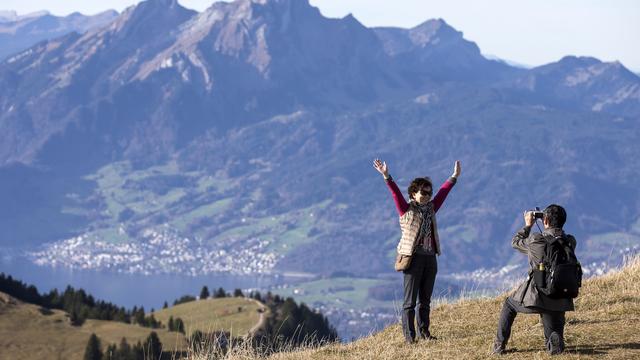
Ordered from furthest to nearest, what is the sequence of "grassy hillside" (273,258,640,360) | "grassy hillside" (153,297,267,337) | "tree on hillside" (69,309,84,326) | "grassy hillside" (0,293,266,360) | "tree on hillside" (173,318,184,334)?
"grassy hillside" (153,297,267,337) < "tree on hillside" (173,318,184,334) < "tree on hillside" (69,309,84,326) < "grassy hillside" (0,293,266,360) < "grassy hillside" (273,258,640,360)

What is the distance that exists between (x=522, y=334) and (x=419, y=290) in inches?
85.3

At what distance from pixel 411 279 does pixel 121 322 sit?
251ft

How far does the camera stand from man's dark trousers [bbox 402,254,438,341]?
18516mm

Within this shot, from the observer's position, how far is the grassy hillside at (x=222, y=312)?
100688 millimetres

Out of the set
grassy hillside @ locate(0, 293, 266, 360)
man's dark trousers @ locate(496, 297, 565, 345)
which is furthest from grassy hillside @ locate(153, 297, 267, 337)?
man's dark trousers @ locate(496, 297, 565, 345)

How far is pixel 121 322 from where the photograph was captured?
9219 centimetres

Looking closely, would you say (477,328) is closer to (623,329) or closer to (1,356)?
(623,329)

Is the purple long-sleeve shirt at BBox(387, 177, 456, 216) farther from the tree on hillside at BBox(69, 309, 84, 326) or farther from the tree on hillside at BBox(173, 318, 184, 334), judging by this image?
the tree on hillside at BBox(69, 309, 84, 326)

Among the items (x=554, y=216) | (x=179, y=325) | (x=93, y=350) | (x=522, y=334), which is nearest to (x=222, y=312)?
(x=179, y=325)

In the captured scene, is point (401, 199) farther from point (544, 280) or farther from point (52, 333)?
point (52, 333)

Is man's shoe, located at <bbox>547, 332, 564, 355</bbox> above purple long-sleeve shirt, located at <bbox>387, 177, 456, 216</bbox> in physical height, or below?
below

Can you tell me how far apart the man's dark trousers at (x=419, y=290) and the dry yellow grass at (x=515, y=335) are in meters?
0.35

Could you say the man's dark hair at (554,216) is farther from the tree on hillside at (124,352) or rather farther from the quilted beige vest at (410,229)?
the tree on hillside at (124,352)

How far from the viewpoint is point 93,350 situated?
74000 mm
